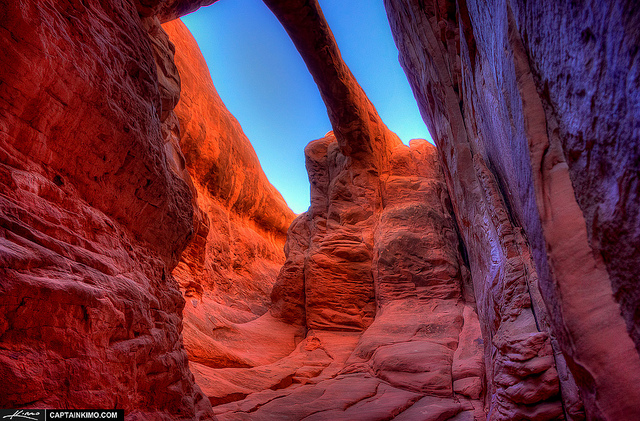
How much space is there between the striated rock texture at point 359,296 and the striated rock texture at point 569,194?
193 cm

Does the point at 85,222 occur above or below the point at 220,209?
below

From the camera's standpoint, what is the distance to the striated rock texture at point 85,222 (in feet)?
6.91

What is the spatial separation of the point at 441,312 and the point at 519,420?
648 centimetres

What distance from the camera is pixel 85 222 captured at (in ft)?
9.59

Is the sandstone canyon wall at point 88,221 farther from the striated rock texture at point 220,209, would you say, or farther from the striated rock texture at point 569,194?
the striated rock texture at point 220,209

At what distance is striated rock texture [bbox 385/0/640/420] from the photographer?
1.27 meters

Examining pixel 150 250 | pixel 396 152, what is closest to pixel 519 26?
pixel 150 250

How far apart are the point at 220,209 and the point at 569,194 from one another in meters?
15.6

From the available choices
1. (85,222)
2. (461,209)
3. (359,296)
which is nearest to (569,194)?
(85,222)

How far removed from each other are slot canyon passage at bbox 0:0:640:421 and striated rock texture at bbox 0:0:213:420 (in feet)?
0.05

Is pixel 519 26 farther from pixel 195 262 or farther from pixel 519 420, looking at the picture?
pixel 195 262
